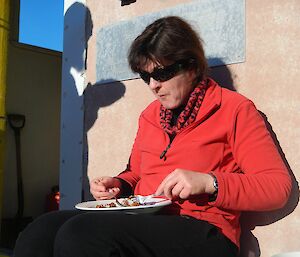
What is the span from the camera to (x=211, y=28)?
1.93m

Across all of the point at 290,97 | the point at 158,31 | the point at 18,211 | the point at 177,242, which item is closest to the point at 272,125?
the point at 290,97

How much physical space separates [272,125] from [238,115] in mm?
295

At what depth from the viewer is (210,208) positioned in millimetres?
1457

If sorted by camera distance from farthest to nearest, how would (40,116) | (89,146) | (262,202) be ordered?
1. (40,116)
2. (89,146)
3. (262,202)

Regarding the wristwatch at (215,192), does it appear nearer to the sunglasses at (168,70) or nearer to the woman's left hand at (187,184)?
the woman's left hand at (187,184)

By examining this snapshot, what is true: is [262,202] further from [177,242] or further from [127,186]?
[127,186]

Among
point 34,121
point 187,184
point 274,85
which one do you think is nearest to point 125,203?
point 187,184

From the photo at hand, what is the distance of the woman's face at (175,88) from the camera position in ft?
5.14

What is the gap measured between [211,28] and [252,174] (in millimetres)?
780

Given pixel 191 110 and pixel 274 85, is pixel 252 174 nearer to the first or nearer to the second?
pixel 191 110

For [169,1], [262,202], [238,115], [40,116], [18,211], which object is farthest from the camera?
[40,116]

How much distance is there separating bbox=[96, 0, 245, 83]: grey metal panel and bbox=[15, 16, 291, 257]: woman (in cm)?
27

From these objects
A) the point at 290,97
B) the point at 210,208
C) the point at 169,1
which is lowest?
the point at 210,208

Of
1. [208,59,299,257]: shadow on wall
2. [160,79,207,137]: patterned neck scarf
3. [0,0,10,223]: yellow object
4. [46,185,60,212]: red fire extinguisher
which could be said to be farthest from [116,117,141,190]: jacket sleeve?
[46,185,60,212]: red fire extinguisher
